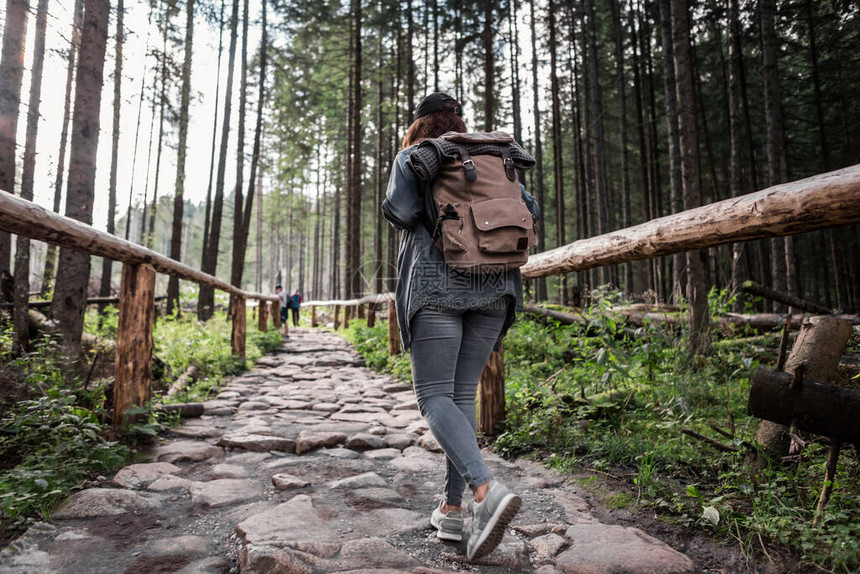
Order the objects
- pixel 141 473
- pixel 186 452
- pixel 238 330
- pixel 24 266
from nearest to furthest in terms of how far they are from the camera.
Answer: pixel 141 473, pixel 186 452, pixel 24 266, pixel 238 330

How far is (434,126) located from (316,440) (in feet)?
8.64

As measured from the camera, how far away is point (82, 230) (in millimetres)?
2768

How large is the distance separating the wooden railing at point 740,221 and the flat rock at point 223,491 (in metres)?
2.45

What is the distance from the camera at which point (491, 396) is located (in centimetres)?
363

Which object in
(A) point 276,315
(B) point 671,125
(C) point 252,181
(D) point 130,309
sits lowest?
(D) point 130,309

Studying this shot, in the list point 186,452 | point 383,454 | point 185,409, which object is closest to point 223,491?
point 186,452

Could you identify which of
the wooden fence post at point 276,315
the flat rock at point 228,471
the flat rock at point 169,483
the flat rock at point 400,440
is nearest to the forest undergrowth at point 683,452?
the flat rock at point 400,440

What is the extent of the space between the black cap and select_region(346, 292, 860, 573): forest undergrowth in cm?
203

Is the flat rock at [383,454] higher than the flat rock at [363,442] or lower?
lower

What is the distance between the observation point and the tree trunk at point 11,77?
568 centimetres

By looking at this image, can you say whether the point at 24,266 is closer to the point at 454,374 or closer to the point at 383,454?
the point at 383,454

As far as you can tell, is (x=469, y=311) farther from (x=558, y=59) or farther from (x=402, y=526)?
(x=558, y=59)

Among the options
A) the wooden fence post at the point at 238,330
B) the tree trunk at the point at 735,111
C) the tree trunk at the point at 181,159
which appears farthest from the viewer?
the tree trunk at the point at 181,159

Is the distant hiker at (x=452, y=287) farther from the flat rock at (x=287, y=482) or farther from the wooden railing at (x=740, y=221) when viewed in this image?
the flat rock at (x=287, y=482)
